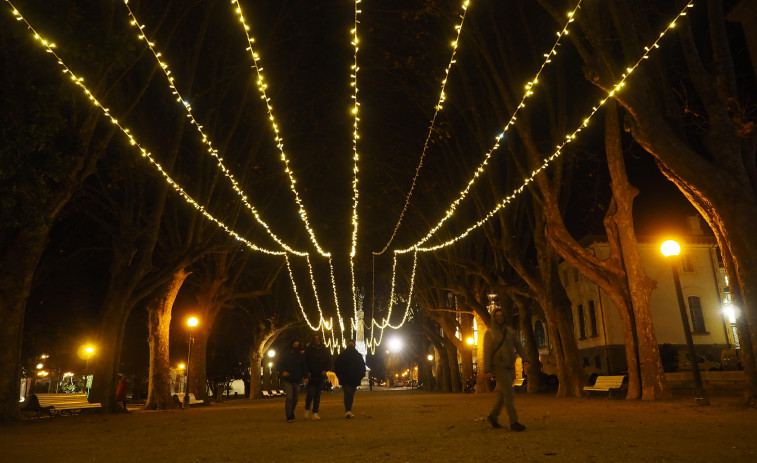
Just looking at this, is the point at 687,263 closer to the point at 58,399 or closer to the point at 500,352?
the point at 500,352

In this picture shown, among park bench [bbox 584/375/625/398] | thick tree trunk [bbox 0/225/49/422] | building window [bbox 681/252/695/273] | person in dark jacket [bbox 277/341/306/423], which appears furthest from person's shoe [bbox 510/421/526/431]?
building window [bbox 681/252/695/273]

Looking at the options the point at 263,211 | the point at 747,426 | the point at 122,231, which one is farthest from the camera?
the point at 263,211

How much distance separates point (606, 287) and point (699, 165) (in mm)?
5619

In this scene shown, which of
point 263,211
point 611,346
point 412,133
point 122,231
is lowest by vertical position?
point 611,346

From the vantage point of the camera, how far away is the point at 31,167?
34.8ft

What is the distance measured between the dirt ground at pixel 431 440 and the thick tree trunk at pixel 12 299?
1.88 m

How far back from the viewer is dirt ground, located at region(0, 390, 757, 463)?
638cm

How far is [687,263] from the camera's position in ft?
111

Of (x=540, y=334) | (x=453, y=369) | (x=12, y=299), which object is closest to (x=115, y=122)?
(x=12, y=299)

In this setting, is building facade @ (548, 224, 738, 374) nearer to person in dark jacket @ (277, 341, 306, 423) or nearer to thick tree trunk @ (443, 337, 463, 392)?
thick tree trunk @ (443, 337, 463, 392)

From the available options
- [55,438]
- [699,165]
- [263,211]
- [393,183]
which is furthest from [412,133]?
[55,438]

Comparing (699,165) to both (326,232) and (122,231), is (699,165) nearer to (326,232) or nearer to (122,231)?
(122,231)

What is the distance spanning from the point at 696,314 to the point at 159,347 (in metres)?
27.3

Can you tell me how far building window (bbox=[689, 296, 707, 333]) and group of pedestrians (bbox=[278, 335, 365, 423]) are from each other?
25.8 m
